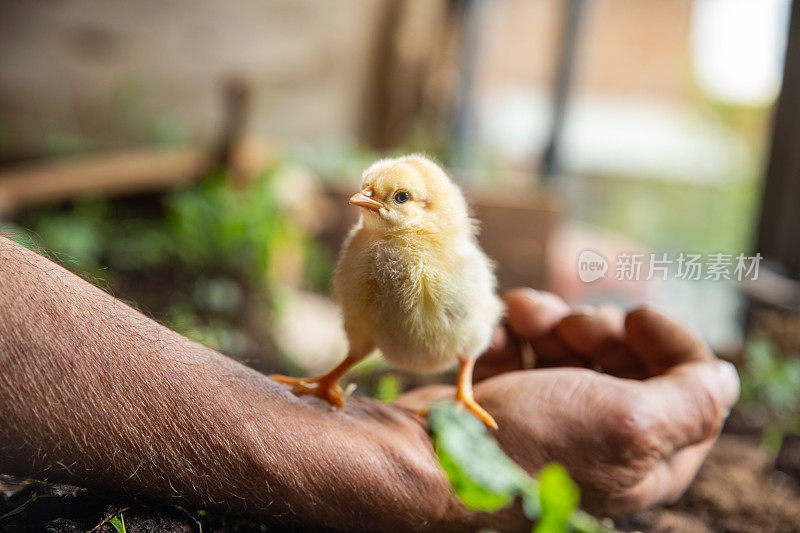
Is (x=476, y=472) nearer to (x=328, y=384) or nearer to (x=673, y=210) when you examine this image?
(x=328, y=384)

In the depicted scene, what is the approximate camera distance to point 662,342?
3.79 feet

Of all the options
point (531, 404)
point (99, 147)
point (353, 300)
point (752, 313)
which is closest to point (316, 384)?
point (353, 300)

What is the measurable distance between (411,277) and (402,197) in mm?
114

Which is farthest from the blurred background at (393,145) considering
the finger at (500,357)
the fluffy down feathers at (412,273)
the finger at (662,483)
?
the finger at (662,483)

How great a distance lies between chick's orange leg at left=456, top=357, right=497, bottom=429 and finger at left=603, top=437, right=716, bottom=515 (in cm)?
23

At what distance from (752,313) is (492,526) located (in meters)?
1.58

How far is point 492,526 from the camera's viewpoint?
0.97m

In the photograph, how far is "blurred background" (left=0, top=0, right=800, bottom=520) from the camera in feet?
7.02

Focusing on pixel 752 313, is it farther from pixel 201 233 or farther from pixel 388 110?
pixel 388 110

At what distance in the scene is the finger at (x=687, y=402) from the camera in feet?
3.25

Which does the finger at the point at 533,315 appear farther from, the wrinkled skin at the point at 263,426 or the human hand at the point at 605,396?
the wrinkled skin at the point at 263,426

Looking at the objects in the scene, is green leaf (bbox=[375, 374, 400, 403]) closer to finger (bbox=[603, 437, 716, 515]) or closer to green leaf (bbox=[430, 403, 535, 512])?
finger (bbox=[603, 437, 716, 515])

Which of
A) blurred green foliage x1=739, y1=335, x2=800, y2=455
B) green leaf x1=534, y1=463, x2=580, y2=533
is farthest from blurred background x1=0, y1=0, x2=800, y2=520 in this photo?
green leaf x1=534, y1=463, x2=580, y2=533

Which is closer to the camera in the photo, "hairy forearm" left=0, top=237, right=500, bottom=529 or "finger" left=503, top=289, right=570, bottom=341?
"hairy forearm" left=0, top=237, right=500, bottom=529
